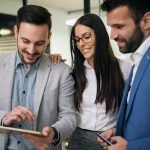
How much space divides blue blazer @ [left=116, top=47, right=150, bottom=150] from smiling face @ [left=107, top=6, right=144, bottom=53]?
0.54 feet

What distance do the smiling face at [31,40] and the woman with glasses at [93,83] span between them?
360mm

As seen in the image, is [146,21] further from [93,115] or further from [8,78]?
[8,78]

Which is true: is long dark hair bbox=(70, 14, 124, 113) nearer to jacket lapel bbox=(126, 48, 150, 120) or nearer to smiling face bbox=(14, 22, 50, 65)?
smiling face bbox=(14, 22, 50, 65)

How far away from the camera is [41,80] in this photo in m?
1.82

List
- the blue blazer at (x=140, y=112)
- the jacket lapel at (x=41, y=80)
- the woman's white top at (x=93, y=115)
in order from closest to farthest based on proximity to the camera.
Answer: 1. the blue blazer at (x=140, y=112)
2. the jacket lapel at (x=41, y=80)
3. the woman's white top at (x=93, y=115)

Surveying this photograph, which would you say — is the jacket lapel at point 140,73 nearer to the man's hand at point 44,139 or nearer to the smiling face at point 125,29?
the smiling face at point 125,29

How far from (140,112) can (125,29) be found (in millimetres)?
473

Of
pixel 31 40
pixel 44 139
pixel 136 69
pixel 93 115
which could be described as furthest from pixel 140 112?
pixel 31 40

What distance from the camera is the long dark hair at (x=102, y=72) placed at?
6.67 feet

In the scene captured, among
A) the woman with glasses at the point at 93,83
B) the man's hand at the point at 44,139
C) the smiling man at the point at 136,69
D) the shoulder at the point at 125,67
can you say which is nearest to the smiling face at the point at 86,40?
the woman with glasses at the point at 93,83

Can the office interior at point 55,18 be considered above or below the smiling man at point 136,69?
above

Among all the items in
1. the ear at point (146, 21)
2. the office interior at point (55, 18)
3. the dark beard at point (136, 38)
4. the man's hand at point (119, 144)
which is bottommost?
the man's hand at point (119, 144)

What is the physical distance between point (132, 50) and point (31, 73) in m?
0.64

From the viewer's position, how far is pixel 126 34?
1.60m
